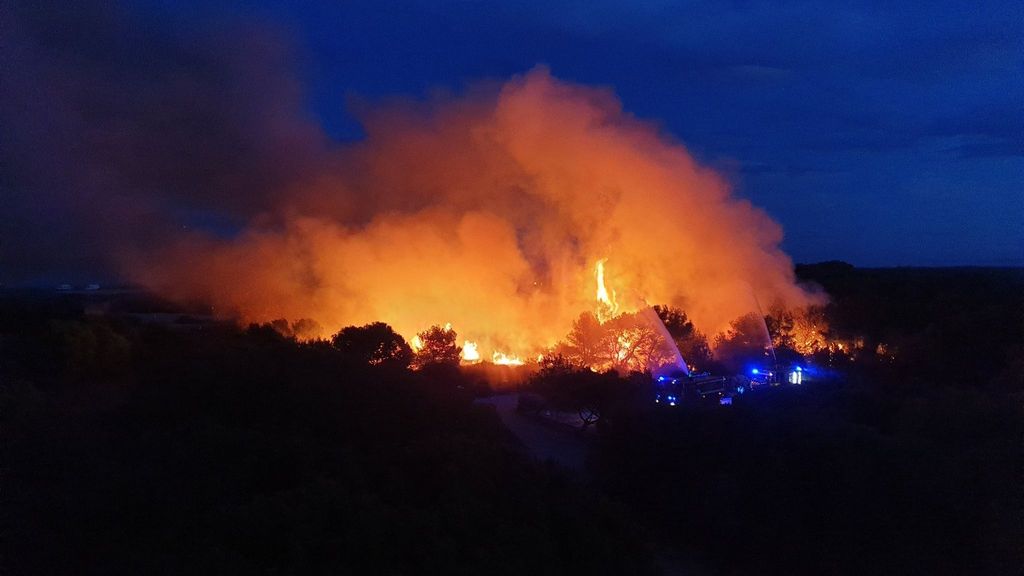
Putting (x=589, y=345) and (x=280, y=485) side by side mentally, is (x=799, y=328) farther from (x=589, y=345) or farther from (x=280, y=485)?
(x=280, y=485)

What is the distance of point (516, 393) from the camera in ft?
73.2

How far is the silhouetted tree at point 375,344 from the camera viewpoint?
20.6 metres

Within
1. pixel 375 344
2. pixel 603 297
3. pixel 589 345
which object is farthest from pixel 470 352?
pixel 375 344

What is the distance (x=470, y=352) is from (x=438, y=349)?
4.09 metres

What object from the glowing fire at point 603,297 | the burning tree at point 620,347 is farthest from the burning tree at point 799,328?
the glowing fire at point 603,297

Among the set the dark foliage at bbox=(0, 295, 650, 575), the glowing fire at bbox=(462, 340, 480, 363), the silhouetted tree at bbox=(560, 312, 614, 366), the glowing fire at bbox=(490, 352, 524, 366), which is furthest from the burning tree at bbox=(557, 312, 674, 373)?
the dark foliage at bbox=(0, 295, 650, 575)

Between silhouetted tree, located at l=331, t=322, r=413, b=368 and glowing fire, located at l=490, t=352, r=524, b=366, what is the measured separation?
4875mm

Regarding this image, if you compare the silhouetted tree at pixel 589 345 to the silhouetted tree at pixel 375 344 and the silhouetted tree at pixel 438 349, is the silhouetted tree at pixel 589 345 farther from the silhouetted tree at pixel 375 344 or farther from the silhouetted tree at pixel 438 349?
the silhouetted tree at pixel 375 344

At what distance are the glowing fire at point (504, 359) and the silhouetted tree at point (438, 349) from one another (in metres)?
2.58

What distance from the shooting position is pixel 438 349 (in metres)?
23.0

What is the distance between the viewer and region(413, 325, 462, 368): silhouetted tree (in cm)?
2242

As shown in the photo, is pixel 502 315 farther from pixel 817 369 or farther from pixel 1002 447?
pixel 1002 447

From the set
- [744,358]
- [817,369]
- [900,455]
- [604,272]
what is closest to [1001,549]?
[900,455]

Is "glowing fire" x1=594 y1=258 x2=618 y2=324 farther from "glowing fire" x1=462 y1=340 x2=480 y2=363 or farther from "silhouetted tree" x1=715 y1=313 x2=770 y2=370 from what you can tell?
"glowing fire" x1=462 y1=340 x2=480 y2=363
